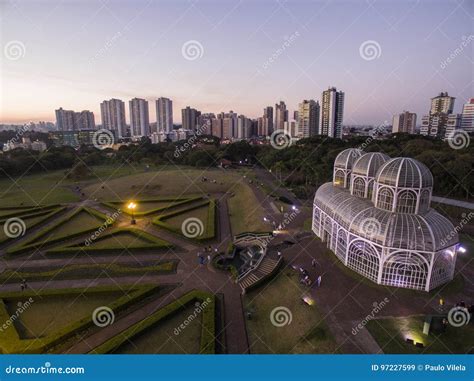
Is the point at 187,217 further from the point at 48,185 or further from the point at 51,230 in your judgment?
the point at 48,185

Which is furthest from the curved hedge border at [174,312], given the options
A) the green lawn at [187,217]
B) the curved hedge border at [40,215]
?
the curved hedge border at [40,215]

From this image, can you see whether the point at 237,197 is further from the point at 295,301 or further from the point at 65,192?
the point at 65,192

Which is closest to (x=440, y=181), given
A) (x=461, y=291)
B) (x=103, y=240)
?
(x=461, y=291)

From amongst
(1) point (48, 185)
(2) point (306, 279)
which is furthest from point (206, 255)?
(1) point (48, 185)

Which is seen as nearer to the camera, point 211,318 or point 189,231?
point 211,318

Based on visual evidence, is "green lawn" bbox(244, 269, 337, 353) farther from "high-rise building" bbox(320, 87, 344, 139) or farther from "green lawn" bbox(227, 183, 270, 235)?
"high-rise building" bbox(320, 87, 344, 139)

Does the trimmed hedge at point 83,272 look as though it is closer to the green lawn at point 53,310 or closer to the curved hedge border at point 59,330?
the curved hedge border at point 59,330
